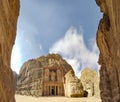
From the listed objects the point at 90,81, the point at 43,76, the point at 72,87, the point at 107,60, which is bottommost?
the point at 107,60

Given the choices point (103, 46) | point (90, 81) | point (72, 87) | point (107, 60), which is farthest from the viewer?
point (90, 81)

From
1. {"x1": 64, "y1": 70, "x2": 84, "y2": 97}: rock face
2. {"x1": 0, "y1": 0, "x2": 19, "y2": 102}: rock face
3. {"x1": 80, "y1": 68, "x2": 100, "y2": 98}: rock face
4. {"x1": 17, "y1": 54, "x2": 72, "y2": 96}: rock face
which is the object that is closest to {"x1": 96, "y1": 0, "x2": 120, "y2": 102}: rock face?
{"x1": 0, "y1": 0, "x2": 19, "y2": 102}: rock face

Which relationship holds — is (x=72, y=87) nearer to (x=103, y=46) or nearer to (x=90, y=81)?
(x=90, y=81)

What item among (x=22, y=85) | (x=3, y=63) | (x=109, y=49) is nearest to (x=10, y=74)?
Result: (x=3, y=63)

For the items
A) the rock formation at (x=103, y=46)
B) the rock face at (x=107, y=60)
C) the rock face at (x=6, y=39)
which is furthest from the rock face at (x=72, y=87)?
the rock face at (x=6, y=39)

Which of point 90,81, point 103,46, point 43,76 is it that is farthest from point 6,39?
point 90,81

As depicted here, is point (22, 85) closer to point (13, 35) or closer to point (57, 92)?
point (57, 92)

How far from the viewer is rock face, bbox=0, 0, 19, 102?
1485 cm

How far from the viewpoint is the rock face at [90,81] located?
67312mm

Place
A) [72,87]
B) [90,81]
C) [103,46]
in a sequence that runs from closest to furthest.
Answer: [103,46] < [72,87] < [90,81]

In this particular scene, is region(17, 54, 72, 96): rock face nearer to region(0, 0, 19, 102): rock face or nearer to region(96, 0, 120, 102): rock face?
region(96, 0, 120, 102): rock face

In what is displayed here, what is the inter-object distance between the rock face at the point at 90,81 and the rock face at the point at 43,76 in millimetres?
5888

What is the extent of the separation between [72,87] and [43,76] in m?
12.1

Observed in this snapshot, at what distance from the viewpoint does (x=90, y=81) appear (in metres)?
72.9
